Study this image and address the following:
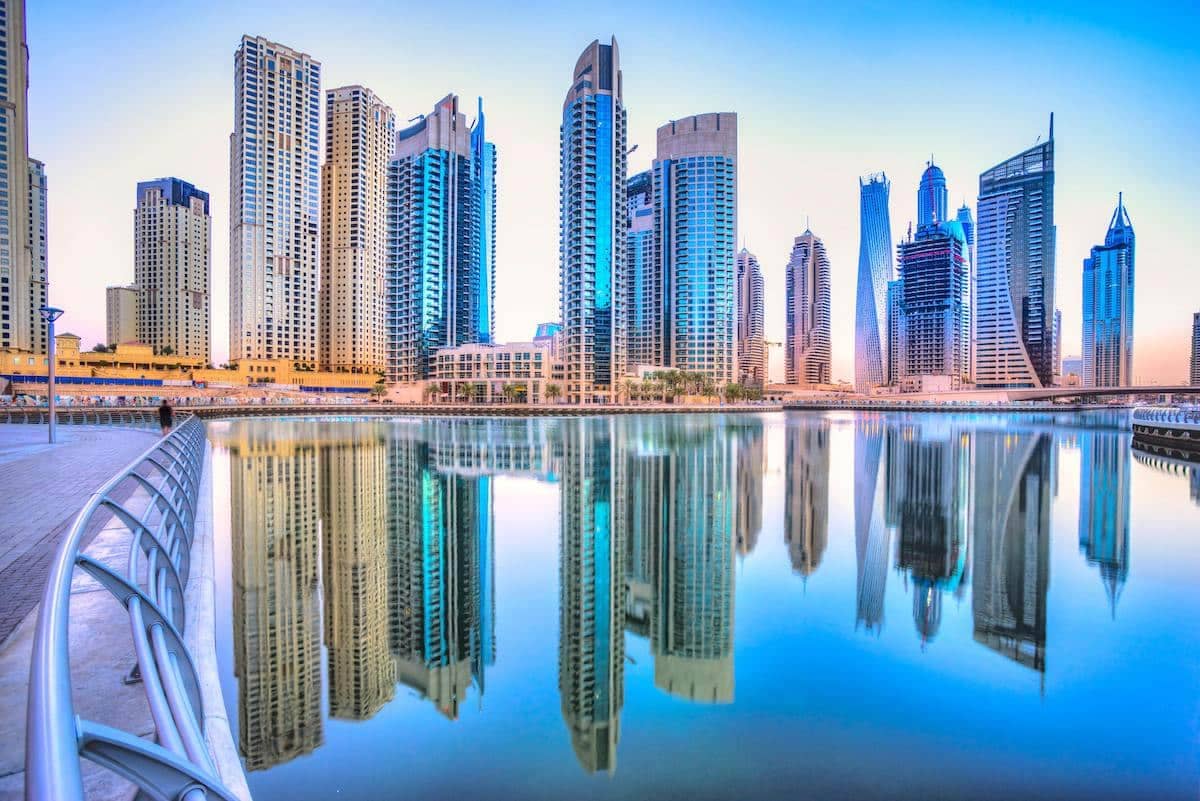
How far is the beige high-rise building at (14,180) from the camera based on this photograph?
9275 cm

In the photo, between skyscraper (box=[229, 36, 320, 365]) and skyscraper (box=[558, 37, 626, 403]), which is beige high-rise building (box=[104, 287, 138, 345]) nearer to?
skyscraper (box=[229, 36, 320, 365])

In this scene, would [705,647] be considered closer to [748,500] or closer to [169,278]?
[748,500]

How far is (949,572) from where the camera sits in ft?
38.3

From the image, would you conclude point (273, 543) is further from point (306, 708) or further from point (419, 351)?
point (419, 351)

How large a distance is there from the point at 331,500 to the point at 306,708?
11.1m

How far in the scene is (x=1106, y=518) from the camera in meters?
17.1

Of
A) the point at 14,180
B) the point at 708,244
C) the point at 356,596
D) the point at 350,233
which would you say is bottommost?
the point at 356,596

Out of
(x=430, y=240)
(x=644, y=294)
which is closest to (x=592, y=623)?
(x=430, y=240)

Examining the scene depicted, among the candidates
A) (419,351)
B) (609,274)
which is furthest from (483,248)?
(609,274)

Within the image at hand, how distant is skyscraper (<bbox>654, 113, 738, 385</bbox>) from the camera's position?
14500 centimetres

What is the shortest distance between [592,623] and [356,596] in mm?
3839

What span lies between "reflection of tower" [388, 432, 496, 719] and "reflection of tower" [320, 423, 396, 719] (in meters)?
0.24

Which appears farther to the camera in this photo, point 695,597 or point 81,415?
point 81,415

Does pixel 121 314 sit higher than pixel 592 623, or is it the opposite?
pixel 121 314
